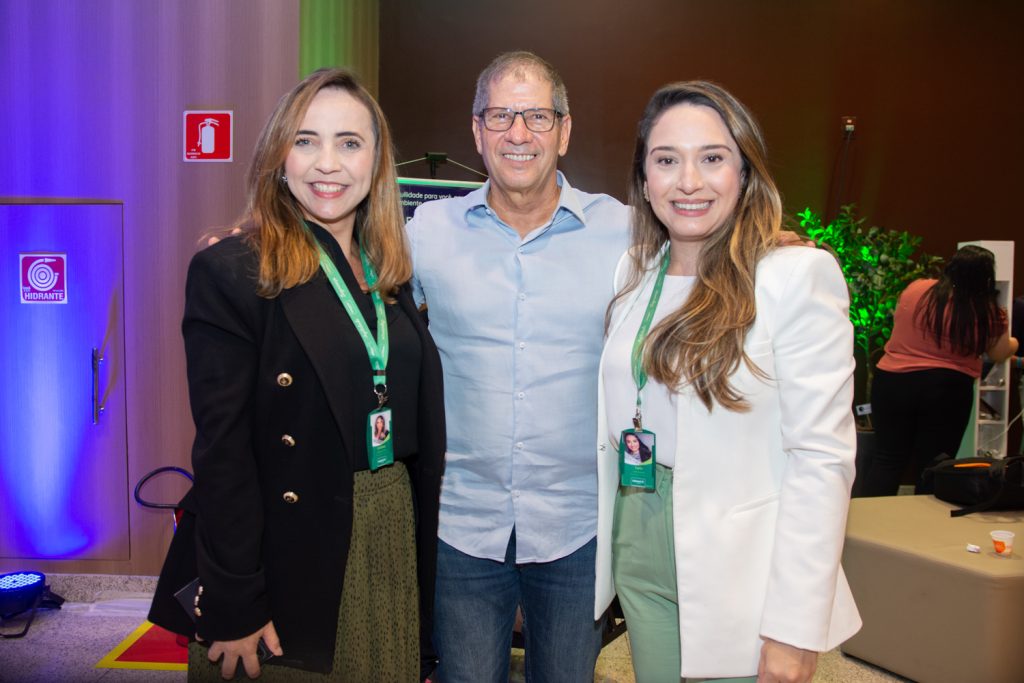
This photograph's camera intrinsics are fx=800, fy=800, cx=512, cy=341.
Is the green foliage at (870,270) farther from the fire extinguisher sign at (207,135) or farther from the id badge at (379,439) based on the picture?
the id badge at (379,439)

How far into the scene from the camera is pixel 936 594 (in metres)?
3.35

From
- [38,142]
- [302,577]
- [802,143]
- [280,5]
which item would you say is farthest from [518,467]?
[802,143]

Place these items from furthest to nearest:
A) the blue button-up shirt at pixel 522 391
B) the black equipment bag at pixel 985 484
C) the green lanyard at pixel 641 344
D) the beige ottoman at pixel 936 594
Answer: the black equipment bag at pixel 985 484
the beige ottoman at pixel 936 594
the blue button-up shirt at pixel 522 391
the green lanyard at pixel 641 344

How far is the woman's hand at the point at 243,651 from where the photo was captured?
1607mm

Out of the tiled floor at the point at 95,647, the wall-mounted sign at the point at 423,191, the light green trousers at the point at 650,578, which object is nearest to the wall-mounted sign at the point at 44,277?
the tiled floor at the point at 95,647

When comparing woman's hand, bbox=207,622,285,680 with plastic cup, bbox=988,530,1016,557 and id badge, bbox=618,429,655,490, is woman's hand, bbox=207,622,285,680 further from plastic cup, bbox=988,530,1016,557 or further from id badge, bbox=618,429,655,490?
plastic cup, bbox=988,530,1016,557

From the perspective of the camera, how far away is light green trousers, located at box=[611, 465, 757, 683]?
176 cm

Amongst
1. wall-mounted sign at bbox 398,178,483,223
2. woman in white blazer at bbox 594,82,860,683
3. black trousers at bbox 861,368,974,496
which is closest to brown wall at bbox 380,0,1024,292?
wall-mounted sign at bbox 398,178,483,223

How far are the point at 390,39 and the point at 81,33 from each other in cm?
272

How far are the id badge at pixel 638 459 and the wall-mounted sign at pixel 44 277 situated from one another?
3631mm

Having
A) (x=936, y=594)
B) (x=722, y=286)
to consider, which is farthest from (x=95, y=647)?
(x=936, y=594)

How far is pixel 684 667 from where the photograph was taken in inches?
66.1

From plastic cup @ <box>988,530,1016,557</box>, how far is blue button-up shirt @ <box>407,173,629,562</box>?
2161 millimetres

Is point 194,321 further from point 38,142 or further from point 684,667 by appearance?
point 38,142
